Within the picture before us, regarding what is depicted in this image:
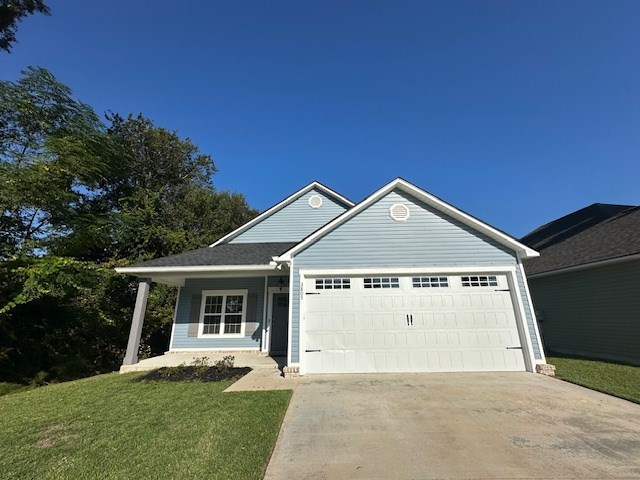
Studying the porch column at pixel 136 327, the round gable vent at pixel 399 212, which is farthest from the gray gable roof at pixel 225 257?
the round gable vent at pixel 399 212

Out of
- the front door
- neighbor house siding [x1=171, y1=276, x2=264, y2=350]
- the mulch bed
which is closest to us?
the mulch bed

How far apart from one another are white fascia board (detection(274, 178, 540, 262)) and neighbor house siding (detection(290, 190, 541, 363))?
0.47 feet

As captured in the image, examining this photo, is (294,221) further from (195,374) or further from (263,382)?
(263,382)

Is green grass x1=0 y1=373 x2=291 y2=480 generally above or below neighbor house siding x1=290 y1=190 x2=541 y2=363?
below

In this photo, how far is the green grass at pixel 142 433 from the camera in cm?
322

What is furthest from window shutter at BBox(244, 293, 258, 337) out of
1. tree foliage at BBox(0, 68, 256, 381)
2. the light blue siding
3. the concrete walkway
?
tree foliage at BBox(0, 68, 256, 381)

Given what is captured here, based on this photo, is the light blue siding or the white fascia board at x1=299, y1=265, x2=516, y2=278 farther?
the light blue siding

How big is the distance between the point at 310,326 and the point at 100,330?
11.1m

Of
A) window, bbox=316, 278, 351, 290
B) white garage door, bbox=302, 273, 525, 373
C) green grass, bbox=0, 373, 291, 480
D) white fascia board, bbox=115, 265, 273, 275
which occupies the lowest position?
green grass, bbox=0, 373, 291, 480

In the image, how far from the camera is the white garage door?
7656mm

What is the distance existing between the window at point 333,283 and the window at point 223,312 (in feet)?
15.0

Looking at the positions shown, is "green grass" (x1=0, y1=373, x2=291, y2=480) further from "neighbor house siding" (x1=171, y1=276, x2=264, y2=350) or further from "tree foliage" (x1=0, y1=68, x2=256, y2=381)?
"tree foliage" (x1=0, y1=68, x2=256, y2=381)

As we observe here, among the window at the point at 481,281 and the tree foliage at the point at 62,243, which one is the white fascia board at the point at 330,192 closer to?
the window at the point at 481,281

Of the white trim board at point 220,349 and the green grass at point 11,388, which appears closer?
the green grass at point 11,388
